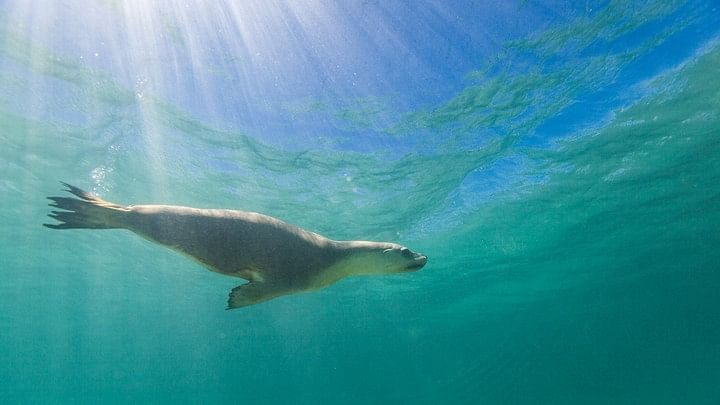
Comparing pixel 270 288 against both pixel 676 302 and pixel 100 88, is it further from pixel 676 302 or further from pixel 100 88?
pixel 676 302

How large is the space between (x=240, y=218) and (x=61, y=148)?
42.6 ft

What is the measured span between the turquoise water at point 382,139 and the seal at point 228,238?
262 inches

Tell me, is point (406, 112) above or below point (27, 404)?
above

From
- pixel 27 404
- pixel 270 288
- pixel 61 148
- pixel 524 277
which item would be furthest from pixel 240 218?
pixel 27 404

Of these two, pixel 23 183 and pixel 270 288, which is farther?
pixel 23 183

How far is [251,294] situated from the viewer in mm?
2916

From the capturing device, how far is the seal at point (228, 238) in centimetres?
263

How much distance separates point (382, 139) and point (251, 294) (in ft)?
30.0

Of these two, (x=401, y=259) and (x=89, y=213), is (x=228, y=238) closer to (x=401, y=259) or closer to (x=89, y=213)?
(x=89, y=213)

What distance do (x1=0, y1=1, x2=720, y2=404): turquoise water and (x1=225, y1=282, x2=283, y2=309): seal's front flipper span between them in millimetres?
6849

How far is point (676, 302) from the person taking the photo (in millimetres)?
38094

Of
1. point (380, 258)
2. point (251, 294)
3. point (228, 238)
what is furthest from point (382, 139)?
point (228, 238)

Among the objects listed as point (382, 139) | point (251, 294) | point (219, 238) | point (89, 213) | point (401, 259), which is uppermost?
point (382, 139)

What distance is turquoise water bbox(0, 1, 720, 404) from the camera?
8766mm
